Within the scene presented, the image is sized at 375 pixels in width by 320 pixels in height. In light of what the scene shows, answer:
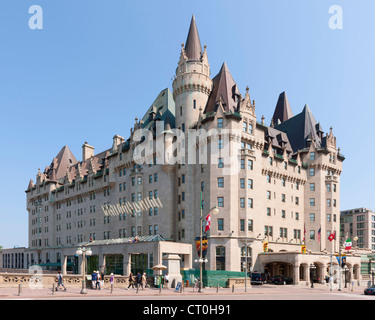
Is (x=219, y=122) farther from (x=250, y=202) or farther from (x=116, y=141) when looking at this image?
(x=116, y=141)

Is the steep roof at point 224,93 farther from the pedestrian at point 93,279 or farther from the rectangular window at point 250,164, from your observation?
the pedestrian at point 93,279

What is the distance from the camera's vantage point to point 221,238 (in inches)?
2318

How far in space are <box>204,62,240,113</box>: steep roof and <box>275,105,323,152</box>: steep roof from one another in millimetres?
21548

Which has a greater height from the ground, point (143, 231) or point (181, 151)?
point (181, 151)

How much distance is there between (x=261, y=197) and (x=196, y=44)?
29.4m

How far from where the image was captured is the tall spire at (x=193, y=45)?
68250mm

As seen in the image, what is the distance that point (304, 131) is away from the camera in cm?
8050

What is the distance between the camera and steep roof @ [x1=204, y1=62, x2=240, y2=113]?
6334 centimetres

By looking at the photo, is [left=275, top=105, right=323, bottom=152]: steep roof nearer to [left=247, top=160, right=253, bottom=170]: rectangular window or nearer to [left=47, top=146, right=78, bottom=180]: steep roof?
[left=247, top=160, right=253, bottom=170]: rectangular window

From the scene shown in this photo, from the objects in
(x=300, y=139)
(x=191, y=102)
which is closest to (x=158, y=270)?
(x=191, y=102)

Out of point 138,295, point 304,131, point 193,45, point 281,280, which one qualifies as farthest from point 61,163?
point 138,295

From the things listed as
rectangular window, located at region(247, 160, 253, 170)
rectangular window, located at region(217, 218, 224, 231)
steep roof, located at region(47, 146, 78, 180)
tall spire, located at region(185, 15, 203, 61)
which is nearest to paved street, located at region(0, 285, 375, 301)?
rectangular window, located at region(217, 218, 224, 231)

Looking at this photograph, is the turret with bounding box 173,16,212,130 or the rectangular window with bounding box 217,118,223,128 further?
the turret with bounding box 173,16,212,130

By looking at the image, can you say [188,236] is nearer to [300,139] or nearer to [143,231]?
[143,231]
